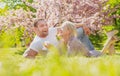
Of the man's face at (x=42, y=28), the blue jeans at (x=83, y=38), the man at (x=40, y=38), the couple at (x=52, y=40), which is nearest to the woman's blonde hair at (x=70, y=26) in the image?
the couple at (x=52, y=40)

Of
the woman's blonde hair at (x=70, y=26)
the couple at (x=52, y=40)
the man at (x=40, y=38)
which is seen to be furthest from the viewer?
the man at (x=40, y=38)

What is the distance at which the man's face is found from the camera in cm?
981

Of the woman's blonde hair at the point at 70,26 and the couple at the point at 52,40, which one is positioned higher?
the woman's blonde hair at the point at 70,26

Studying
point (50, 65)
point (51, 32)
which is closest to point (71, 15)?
point (51, 32)

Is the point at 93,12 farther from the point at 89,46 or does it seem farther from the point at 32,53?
the point at 32,53

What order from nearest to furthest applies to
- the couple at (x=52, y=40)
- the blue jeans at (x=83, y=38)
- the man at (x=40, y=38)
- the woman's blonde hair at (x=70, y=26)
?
the woman's blonde hair at (x=70, y=26) → the couple at (x=52, y=40) → the man at (x=40, y=38) → the blue jeans at (x=83, y=38)

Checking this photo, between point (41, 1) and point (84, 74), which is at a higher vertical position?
point (84, 74)

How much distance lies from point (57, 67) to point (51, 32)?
914 centimetres

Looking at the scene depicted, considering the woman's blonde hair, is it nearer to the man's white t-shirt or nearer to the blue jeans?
the man's white t-shirt

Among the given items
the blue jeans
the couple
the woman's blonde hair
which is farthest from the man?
the blue jeans

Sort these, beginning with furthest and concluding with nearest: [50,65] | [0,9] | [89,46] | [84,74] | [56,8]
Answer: [0,9]
[56,8]
[89,46]
[50,65]
[84,74]

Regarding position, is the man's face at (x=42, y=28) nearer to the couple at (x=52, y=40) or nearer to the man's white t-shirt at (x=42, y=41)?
the couple at (x=52, y=40)

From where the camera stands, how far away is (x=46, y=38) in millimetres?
10078

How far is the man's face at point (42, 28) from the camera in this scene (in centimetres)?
981
